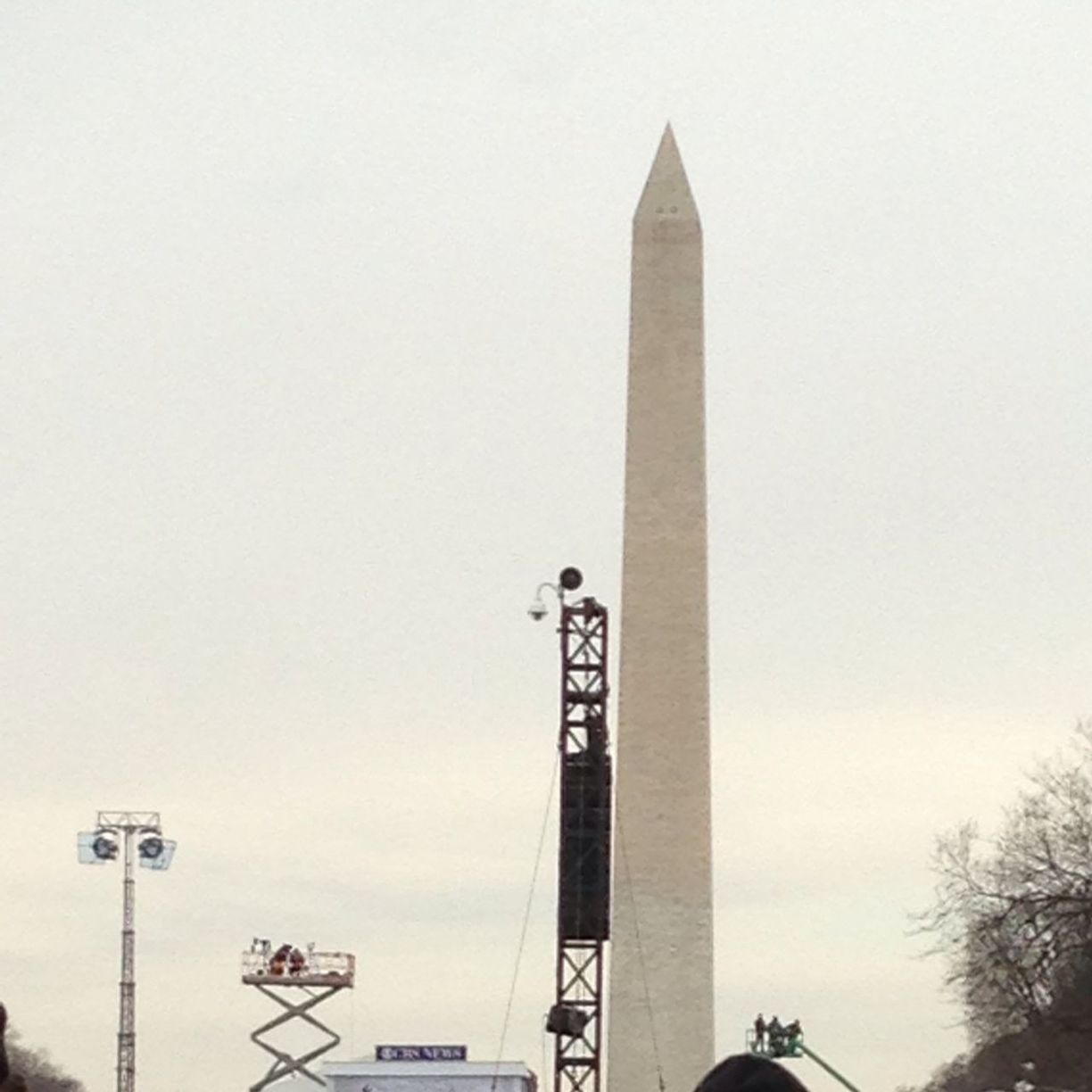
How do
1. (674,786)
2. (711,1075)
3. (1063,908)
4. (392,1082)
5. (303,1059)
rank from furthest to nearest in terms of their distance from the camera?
(303,1059)
(392,1082)
(1063,908)
(674,786)
(711,1075)

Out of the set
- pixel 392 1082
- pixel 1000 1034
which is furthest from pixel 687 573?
pixel 1000 1034

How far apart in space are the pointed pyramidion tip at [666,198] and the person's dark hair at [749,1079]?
52586mm

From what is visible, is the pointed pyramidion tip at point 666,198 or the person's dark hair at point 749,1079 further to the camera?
the pointed pyramidion tip at point 666,198

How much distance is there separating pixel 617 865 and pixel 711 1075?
51990 millimetres

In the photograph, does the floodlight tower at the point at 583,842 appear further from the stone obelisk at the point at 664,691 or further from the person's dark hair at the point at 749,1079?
the person's dark hair at the point at 749,1079

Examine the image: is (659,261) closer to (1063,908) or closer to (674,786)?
(674,786)

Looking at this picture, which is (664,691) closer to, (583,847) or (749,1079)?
(583,847)

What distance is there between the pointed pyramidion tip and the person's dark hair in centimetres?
5259

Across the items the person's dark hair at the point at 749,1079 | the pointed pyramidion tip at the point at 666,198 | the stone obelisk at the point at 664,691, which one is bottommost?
the person's dark hair at the point at 749,1079

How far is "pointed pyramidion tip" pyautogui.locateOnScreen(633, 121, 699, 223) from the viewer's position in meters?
→ 58.6

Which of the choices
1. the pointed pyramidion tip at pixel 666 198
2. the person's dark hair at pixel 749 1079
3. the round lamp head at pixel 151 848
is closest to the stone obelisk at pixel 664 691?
the pointed pyramidion tip at pixel 666 198

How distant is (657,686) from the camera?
57312 mm

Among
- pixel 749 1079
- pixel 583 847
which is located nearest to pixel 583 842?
pixel 583 847

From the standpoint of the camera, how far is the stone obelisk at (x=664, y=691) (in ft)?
188
